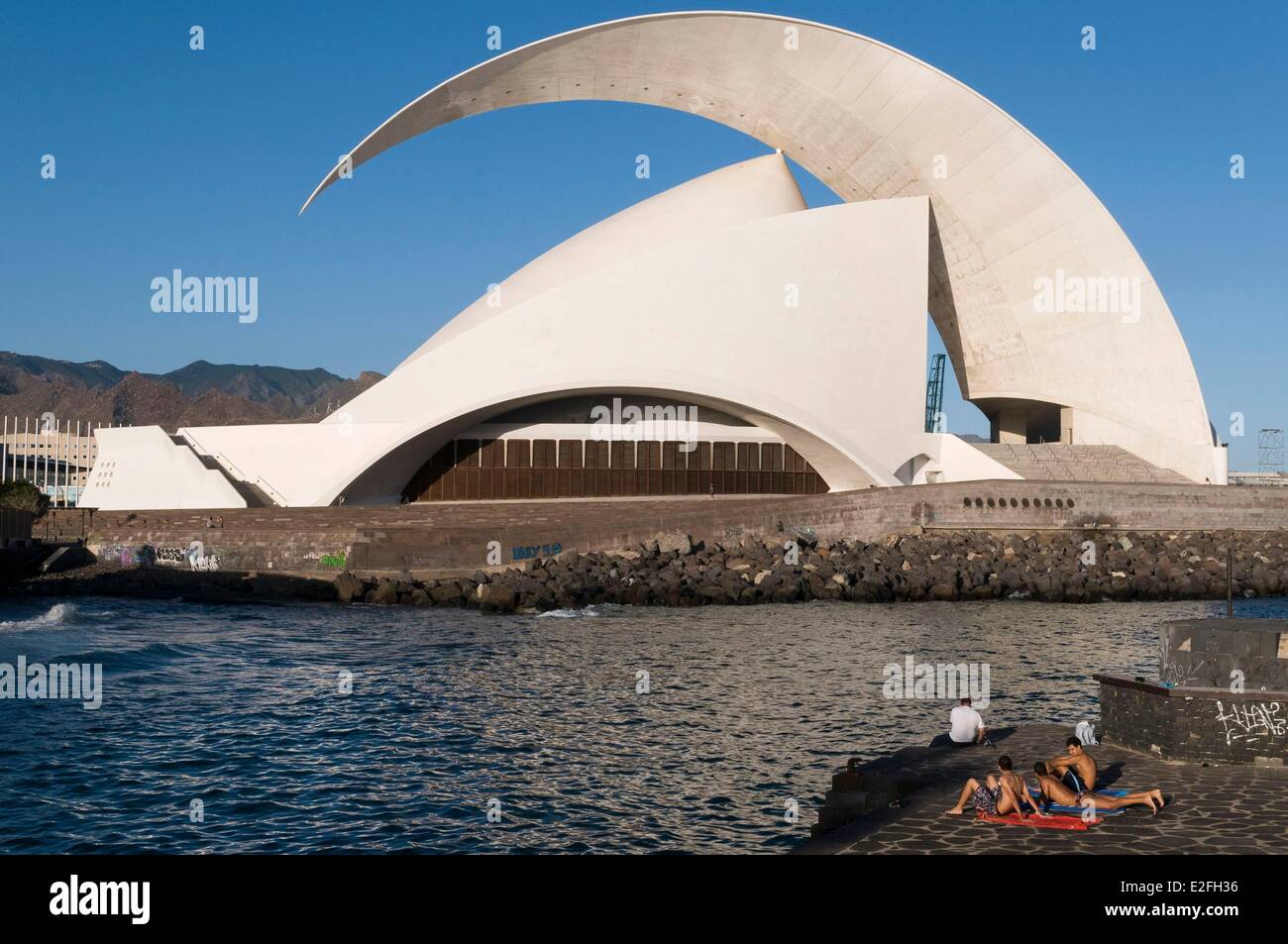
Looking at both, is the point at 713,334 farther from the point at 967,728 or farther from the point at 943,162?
the point at 967,728

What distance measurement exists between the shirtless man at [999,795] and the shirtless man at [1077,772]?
414 millimetres

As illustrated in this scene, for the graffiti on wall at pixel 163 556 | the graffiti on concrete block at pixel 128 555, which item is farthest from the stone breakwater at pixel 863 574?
the graffiti on concrete block at pixel 128 555

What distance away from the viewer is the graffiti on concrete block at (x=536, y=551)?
24016mm

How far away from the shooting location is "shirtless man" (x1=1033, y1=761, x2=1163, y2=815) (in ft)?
23.3

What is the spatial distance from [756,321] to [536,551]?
947 centimetres

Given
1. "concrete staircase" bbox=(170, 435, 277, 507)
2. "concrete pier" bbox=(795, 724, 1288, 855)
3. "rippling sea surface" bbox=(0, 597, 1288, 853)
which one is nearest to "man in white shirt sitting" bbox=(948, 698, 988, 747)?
"concrete pier" bbox=(795, 724, 1288, 855)

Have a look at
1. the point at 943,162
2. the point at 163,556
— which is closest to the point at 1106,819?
the point at 163,556

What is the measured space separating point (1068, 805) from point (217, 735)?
24.7 feet

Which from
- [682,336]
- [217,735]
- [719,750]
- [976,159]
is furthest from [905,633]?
[976,159]

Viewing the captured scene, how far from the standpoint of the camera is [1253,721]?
26.6 ft

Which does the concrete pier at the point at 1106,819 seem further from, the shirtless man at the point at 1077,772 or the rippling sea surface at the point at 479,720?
Result: the rippling sea surface at the point at 479,720

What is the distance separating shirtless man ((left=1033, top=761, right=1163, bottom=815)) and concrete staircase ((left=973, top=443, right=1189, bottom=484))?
2402 centimetres
